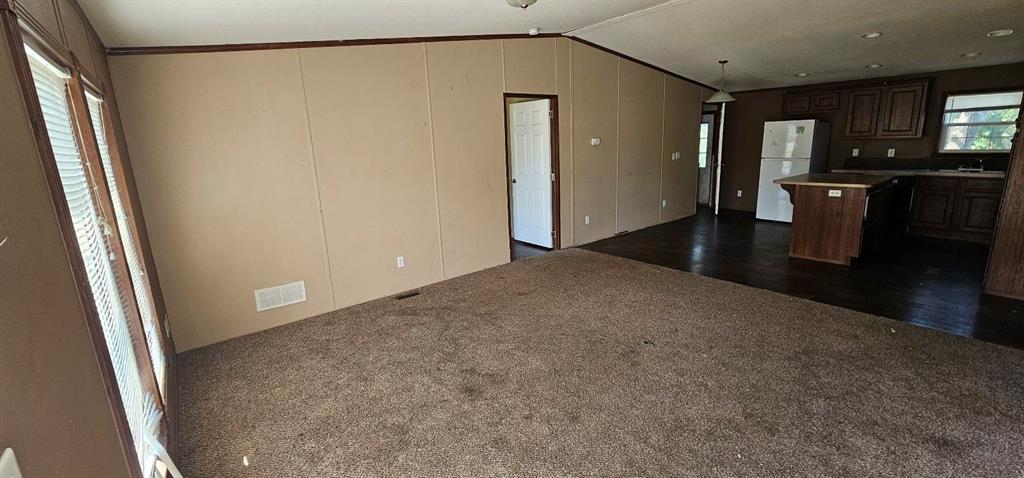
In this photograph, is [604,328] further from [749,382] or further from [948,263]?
[948,263]

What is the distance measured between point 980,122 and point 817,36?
3.15 metres

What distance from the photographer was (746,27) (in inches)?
162

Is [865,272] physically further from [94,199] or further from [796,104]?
[94,199]

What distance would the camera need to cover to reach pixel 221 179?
10.1 feet

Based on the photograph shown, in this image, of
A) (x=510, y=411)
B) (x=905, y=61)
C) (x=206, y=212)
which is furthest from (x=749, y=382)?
(x=905, y=61)

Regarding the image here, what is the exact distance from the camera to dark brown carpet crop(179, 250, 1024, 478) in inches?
74.0

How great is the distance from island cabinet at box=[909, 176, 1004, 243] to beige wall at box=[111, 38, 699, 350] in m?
4.57

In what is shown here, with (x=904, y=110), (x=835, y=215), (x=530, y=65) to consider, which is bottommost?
(x=835, y=215)

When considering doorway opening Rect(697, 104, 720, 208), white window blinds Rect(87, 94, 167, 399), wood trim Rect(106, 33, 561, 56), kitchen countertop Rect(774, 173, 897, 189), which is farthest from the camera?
doorway opening Rect(697, 104, 720, 208)

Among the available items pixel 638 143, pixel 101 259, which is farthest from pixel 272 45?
pixel 638 143

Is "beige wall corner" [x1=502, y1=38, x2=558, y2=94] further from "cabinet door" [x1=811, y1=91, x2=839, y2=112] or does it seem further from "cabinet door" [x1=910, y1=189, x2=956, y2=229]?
"cabinet door" [x1=910, y1=189, x2=956, y2=229]

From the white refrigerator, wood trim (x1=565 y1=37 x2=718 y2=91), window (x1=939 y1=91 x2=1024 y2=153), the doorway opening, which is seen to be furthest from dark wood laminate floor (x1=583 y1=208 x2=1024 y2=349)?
wood trim (x1=565 y1=37 x2=718 y2=91)

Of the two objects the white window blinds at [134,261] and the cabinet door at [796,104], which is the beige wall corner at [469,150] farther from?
the cabinet door at [796,104]

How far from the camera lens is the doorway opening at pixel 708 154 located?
313 inches
